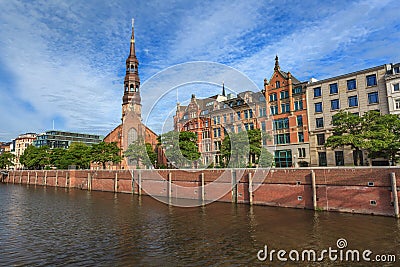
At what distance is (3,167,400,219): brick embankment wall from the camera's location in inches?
1043

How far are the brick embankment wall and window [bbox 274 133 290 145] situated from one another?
21228mm

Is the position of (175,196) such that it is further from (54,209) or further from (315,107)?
(315,107)

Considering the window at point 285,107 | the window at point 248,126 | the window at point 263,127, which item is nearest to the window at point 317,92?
the window at point 285,107

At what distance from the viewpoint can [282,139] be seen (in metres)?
55.6

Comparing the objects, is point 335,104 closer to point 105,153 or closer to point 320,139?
point 320,139

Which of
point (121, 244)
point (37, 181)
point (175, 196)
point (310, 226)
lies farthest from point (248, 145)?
point (37, 181)

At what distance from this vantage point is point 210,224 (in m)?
26.0

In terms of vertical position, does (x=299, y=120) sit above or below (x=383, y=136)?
above

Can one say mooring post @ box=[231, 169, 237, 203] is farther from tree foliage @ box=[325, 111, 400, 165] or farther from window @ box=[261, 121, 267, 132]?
window @ box=[261, 121, 267, 132]

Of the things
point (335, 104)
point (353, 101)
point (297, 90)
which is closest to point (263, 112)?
point (297, 90)

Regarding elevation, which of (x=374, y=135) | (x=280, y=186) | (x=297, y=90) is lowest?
(x=280, y=186)

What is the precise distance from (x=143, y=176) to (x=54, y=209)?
16116mm

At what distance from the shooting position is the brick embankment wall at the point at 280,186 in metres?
26.5

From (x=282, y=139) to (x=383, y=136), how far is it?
23.0m
